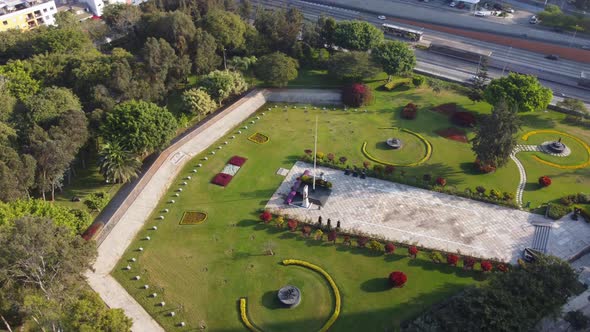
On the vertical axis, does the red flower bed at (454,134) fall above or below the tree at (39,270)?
below

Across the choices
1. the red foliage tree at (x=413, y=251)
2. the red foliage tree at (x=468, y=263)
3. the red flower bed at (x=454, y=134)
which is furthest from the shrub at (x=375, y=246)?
the red flower bed at (x=454, y=134)

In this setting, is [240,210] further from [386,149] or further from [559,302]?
[559,302]

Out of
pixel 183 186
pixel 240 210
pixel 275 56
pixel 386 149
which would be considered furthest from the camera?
pixel 275 56

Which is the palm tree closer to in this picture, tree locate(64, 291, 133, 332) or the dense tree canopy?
the dense tree canopy

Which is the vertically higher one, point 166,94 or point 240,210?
point 166,94

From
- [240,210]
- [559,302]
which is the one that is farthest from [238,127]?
[559,302]

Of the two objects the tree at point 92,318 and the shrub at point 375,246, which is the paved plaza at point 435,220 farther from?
the tree at point 92,318

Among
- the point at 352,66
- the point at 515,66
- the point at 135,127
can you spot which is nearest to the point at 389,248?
the point at 135,127
